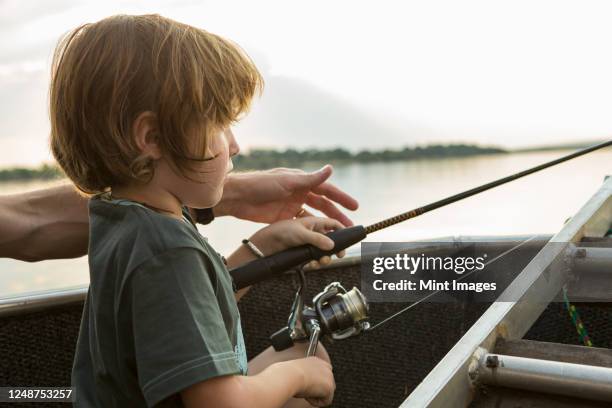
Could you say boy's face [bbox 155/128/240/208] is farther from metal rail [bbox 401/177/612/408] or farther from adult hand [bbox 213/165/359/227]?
adult hand [bbox 213/165/359/227]

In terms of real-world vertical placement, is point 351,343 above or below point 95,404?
below

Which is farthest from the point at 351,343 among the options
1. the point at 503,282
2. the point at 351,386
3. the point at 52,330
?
the point at 52,330

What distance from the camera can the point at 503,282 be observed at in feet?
5.61

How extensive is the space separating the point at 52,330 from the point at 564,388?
2.81 ft

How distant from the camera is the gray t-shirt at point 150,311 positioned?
76cm

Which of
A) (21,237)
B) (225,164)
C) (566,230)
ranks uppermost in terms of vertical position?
(225,164)

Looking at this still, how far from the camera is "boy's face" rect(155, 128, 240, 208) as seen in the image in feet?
2.82

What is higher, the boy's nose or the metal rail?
the boy's nose

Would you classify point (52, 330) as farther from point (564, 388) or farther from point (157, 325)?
point (564, 388)

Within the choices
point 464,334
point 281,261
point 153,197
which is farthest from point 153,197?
point 464,334

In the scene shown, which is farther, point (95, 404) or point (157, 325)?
point (95, 404)

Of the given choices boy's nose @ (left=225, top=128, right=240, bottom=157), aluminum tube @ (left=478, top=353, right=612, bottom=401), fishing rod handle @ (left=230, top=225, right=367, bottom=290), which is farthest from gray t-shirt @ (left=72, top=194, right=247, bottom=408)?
aluminum tube @ (left=478, top=353, right=612, bottom=401)

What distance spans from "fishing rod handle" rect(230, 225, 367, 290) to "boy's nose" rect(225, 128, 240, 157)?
0.94 ft

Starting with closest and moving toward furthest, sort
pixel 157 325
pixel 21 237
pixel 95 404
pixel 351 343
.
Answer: pixel 157 325, pixel 95 404, pixel 21 237, pixel 351 343
